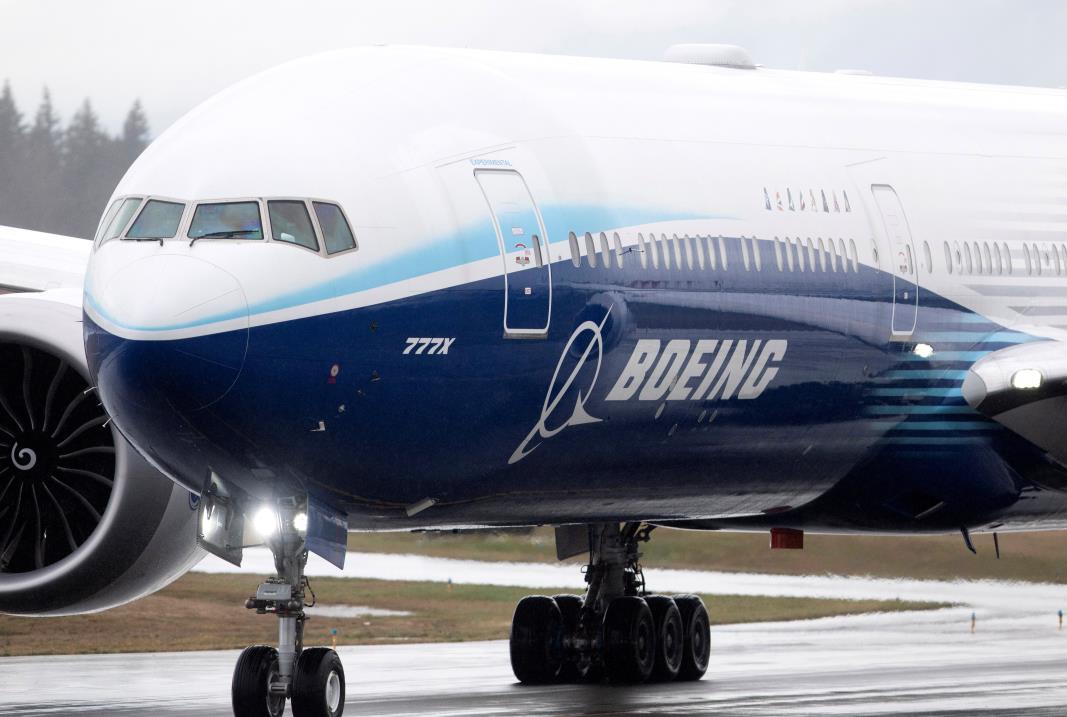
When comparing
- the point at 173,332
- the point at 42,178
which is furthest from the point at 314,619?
the point at 42,178

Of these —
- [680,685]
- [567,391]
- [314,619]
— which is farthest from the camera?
[314,619]

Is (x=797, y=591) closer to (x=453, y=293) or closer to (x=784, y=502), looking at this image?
(x=784, y=502)

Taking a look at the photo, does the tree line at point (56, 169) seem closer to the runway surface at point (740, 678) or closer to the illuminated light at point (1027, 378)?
the runway surface at point (740, 678)

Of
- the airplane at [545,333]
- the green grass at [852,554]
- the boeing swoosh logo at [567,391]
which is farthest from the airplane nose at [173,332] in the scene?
the green grass at [852,554]

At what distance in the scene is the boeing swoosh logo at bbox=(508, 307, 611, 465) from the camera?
559 inches

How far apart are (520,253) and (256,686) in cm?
304

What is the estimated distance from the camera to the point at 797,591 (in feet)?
102

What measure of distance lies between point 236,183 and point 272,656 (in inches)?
111

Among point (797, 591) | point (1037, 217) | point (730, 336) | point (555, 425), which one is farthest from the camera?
point (797, 591)

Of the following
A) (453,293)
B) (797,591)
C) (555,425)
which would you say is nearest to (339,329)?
(453,293)

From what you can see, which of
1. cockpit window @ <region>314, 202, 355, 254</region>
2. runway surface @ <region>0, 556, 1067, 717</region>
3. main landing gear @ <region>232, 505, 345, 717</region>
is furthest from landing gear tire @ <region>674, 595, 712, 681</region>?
cockpit window @ <region>314, 202, 355, 254</region>

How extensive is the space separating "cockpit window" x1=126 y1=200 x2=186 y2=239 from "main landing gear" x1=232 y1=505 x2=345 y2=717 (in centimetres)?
177

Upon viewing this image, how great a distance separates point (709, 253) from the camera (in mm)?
15547

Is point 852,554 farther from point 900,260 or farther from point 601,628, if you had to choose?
point 900,260
